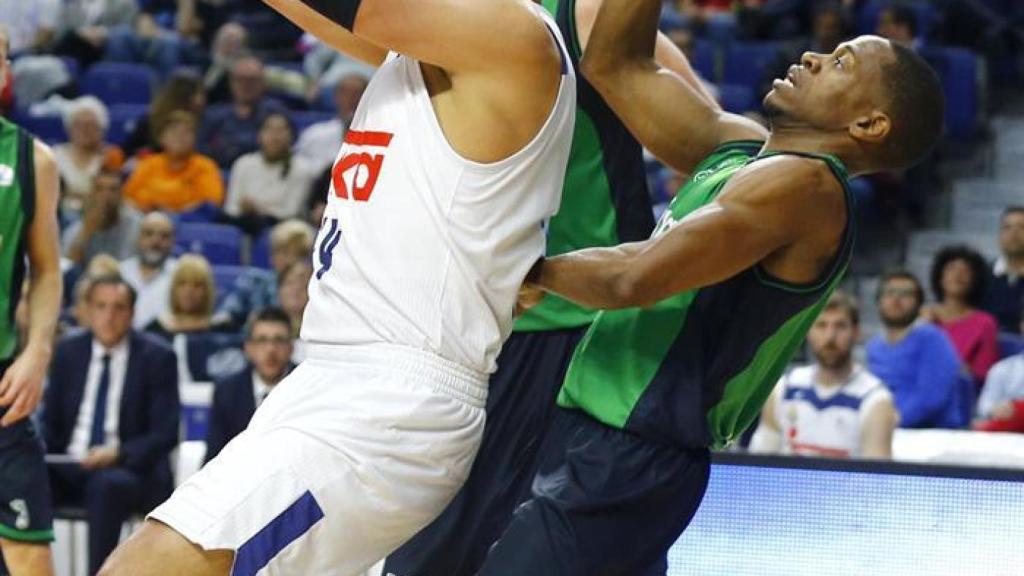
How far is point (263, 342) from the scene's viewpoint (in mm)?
8039

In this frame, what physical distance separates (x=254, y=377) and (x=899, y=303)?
286 cm

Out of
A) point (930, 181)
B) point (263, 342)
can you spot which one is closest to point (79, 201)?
point (263, 342)

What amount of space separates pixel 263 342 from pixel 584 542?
14.3 feet

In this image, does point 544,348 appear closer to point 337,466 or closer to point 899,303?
point 337,466

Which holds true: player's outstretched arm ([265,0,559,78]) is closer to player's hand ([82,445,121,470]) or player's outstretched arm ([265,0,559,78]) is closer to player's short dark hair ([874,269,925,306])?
player's hand ([82,445,121,470])

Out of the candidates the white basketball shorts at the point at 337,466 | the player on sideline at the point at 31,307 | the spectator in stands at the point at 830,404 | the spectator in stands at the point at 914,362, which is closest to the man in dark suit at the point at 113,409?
the player on sideline at the point at 31,307

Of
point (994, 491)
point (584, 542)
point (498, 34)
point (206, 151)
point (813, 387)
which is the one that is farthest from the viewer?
point (206, 151)

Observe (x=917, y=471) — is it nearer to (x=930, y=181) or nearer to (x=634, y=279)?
(x=634, y=279)

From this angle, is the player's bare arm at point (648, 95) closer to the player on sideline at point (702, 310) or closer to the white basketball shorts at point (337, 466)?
the player on sideline at point (702, 310)

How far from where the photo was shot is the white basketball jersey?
3686 millimetres

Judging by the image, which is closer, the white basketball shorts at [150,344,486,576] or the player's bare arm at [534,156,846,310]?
the white basketball shorts at [150,344,486,576]

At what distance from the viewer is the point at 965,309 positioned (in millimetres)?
9258

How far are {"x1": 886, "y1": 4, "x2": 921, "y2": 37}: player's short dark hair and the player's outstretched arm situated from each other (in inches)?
329

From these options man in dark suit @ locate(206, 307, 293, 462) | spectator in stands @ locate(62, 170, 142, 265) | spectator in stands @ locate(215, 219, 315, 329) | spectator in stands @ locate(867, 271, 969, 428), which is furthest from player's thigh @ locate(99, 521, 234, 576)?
spectator in stands @ locate(62, 170, 142, 265)
